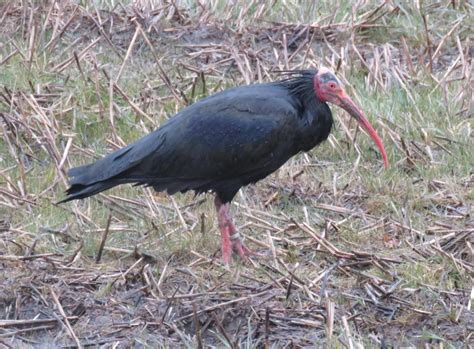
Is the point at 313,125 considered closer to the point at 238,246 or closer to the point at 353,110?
the point at 353,110

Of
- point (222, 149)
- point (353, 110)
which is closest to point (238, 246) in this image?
point (222, 149)

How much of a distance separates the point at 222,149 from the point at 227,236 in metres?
0.47

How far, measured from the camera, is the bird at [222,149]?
243 inches

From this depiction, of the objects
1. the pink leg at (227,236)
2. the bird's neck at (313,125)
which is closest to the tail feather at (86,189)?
the pink leg at (227,236)

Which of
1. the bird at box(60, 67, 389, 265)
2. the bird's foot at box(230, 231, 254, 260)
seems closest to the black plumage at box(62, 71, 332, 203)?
the bird at box(60, 67, 389, 265)

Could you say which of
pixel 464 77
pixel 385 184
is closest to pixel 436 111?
pixel 464 77

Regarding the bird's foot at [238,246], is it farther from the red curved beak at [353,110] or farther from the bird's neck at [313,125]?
the red curved beak at [353,110]

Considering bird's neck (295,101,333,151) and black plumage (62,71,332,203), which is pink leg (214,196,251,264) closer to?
black plumage (62,71,332,203)

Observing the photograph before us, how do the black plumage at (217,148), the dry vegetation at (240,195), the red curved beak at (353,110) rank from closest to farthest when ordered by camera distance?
the dry vegetation at (240,195)
the black plumage at (217,148)
the red curved beak at (353,110)

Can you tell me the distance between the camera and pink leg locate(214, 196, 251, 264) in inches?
245

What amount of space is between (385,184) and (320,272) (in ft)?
4.06

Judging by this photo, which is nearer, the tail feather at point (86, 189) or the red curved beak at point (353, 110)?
the tail feather at point (86, 189)

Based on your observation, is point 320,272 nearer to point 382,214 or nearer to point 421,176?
point 382,214

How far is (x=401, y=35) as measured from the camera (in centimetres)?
917
